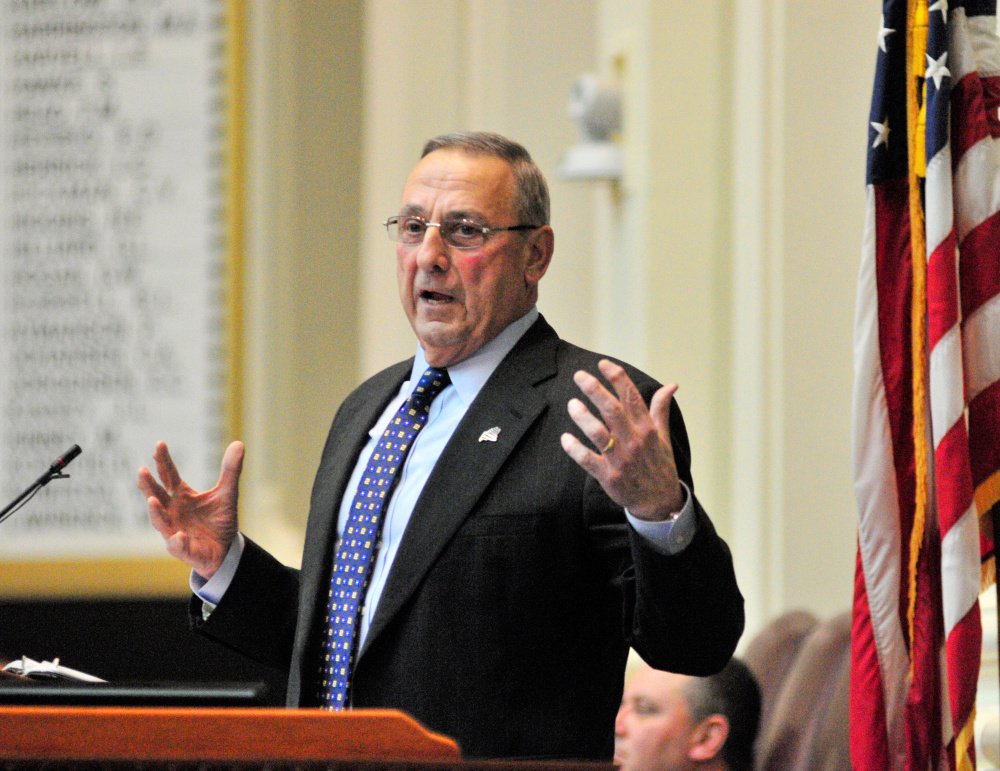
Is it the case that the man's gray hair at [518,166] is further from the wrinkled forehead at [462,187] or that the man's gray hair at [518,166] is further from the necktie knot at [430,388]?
the necktie knot at [430,388]

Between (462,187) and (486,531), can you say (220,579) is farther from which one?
(462,187)

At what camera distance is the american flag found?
106 inches

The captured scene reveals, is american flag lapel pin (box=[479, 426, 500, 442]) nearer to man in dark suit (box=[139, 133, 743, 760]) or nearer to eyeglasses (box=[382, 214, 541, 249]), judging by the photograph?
man in dark suit (box=[139, 133, 743, 760])

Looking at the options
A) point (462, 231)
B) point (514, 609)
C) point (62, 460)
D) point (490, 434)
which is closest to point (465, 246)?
point (462, 231)

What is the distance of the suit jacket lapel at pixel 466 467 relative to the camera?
2205 millimetres

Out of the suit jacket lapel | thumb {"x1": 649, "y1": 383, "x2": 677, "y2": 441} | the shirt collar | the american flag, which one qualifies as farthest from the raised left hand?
the american flag

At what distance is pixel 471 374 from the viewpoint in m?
2.40

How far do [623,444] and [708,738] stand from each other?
1832 millimetres

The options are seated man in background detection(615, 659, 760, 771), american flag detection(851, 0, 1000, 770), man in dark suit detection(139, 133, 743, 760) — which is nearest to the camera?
man in dark suit detection(139, 133, 743, 760)

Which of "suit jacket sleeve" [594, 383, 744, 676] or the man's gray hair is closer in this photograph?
"suit jacket sleeve" [594, 383, 744, 676]

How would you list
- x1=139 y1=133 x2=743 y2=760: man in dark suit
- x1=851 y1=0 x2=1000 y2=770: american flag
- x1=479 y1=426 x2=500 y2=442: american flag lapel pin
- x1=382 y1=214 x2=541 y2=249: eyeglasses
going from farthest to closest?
x1=851 y1=0 x2=1000 y2=770: american flag → x1=382 y1=214 x2=541 y2=249: eyeglasses → x1=479 y1=426 x2=500 y2=442: american flag lapel pin → x1=139 y1=133 x2=743 y2=760: man in dark suit

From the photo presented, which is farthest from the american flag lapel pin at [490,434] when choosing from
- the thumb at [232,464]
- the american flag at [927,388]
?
the american flag at [927,388]

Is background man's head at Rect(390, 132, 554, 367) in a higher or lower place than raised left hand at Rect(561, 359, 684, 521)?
higher

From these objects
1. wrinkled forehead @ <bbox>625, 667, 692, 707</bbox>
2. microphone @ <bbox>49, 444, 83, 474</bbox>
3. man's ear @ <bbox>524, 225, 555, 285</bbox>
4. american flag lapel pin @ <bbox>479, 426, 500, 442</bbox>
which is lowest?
wrinkled forehead @ <bbox>625, 667, 692, 707</bbox>
